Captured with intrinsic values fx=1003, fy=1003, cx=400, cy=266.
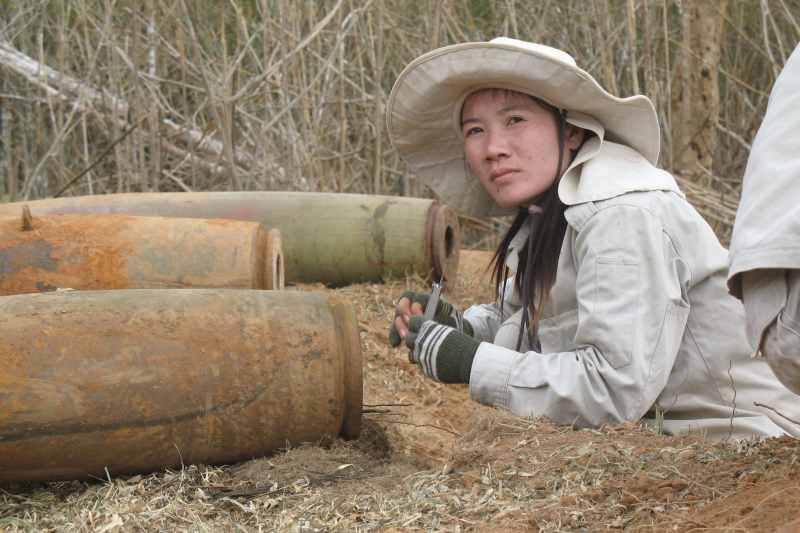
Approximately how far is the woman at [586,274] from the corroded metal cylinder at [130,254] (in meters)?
1.05

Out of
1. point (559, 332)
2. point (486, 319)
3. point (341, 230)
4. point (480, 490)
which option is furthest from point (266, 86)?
point (480, 490)

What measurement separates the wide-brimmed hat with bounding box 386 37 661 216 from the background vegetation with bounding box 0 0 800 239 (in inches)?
104

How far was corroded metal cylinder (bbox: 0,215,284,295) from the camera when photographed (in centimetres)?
352

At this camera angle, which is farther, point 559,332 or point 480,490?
point 559,332

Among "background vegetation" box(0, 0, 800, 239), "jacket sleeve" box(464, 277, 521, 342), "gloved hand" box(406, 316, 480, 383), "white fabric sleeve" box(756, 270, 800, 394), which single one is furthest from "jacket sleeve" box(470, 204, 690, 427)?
"background vegetation" box(0, 0, 800, 239)

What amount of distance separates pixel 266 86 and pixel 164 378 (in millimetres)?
4145

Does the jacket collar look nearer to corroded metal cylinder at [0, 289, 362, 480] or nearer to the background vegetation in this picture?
corroded metal cylinder at [0, 289, 362, 480]

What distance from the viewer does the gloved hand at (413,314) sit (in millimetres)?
2906

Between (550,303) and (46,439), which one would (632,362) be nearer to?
(550,303)

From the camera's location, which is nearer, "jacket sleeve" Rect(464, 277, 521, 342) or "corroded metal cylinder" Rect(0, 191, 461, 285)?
"jacket sleeve" Rect(464, 277, 521, 342)

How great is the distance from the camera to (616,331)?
2.38 metres

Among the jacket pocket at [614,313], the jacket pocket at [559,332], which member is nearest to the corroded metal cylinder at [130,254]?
the jacket pocket at [559,332]

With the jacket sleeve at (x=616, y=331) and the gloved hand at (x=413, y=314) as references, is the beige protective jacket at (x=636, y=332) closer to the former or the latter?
the jacket sleeve at (x=616, y=331)

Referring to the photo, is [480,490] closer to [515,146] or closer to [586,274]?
[586,274]
